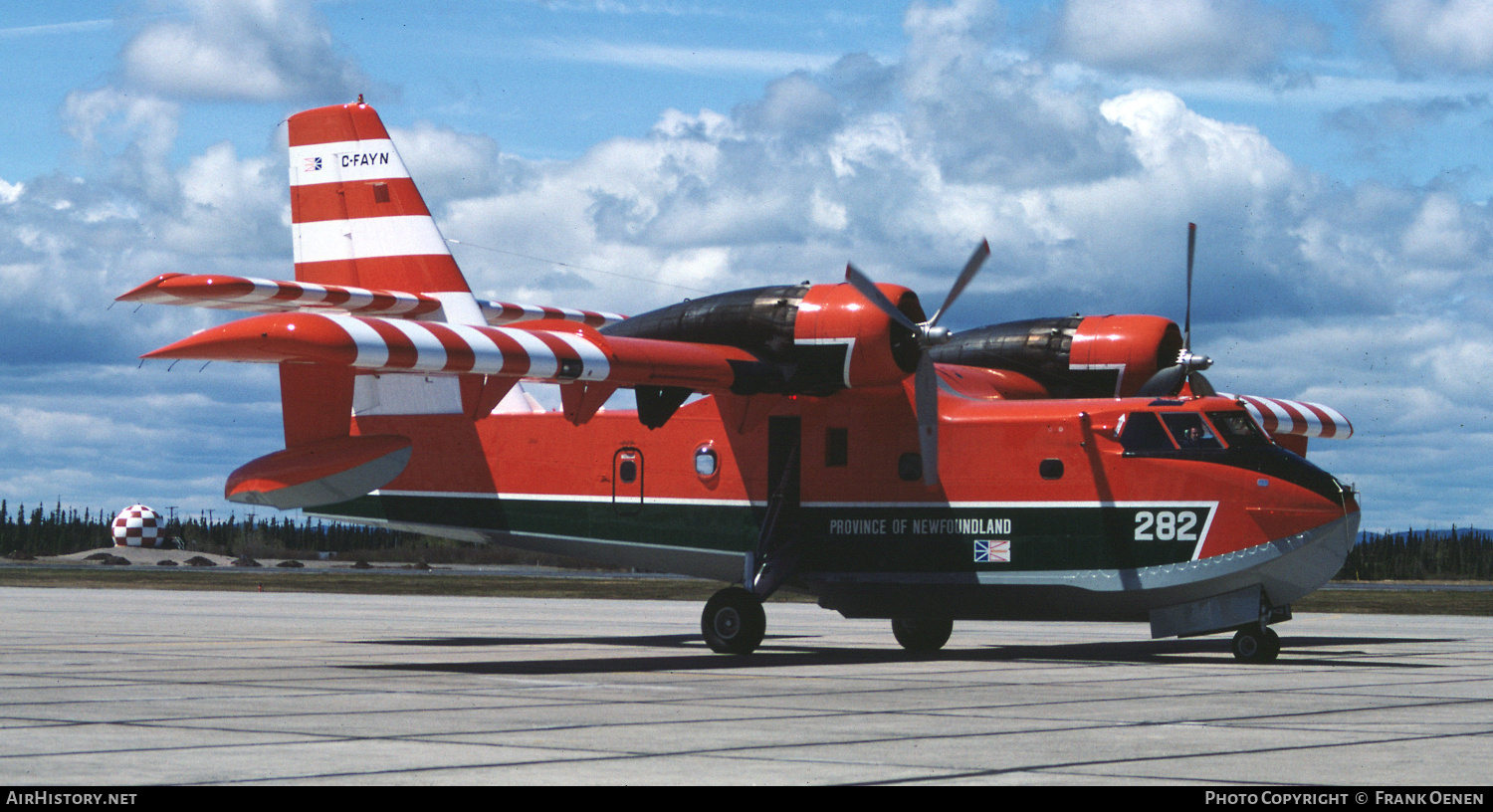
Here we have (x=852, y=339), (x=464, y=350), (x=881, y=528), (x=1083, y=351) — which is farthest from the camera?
(x=1083, y=351)

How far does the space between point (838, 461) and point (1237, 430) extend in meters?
5.22

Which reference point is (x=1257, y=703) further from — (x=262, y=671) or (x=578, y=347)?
(x=262, y=671)

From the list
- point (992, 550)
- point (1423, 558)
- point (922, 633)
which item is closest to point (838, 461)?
point (992, 550)

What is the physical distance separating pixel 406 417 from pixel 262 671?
6.58 metres

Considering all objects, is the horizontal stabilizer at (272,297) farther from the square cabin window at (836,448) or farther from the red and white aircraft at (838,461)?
the square cabin window at (836,448)

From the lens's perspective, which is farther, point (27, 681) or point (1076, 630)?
point (1076, 630)

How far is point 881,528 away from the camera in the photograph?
21.4 meters

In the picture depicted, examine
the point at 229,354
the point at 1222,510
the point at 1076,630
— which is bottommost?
the point at 1076,630

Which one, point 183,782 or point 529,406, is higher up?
point 529,406

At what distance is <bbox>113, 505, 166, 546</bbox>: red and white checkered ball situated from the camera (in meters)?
75.2

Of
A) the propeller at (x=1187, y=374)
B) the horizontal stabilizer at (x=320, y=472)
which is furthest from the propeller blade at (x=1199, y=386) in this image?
the horizontal stabilizer at (x=320, y=472)

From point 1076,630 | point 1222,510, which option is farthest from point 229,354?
point 1076,630

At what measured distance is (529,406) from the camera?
24.9 metres

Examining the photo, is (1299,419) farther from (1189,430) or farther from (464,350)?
(464,350)
